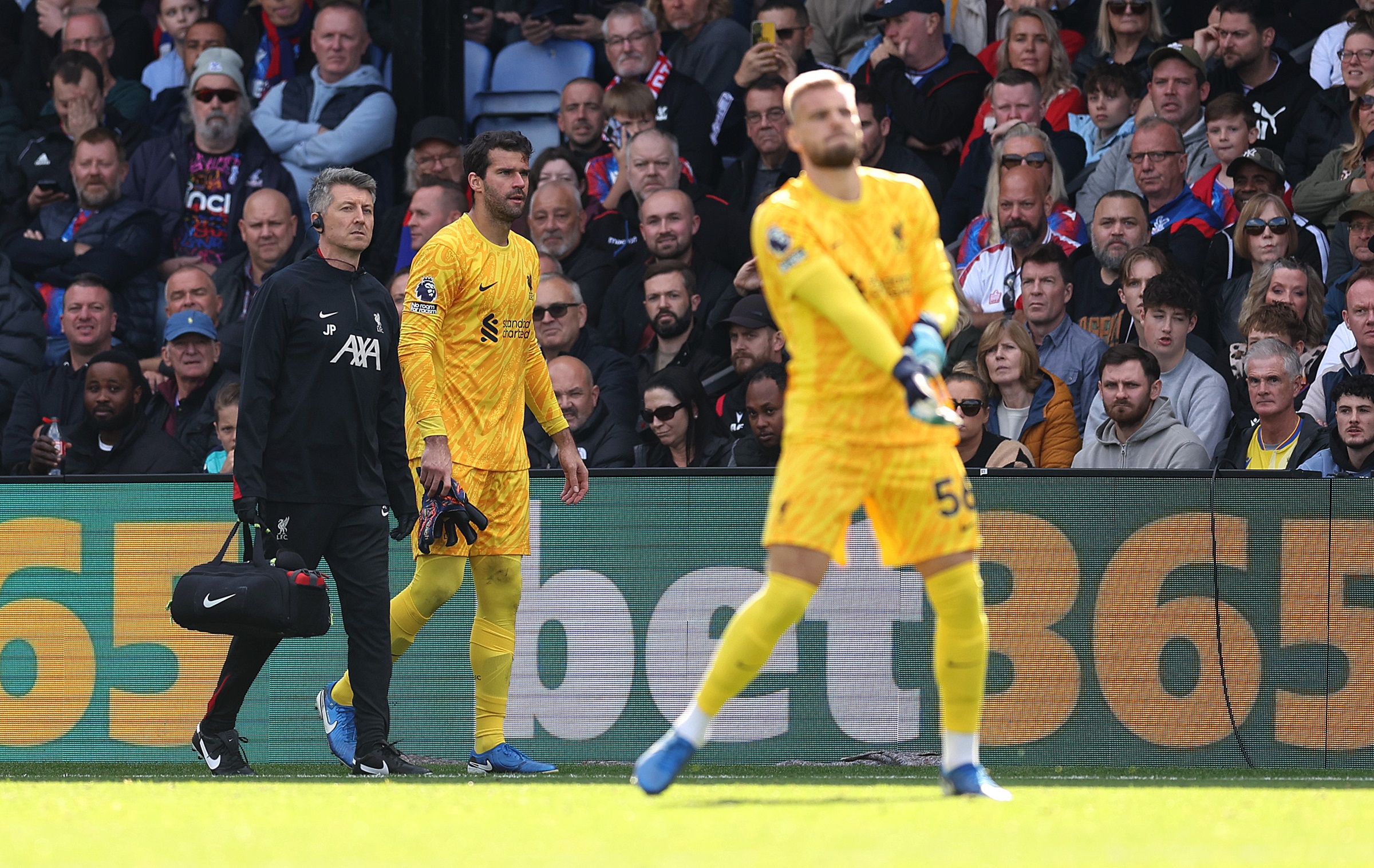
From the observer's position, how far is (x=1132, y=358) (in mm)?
9211

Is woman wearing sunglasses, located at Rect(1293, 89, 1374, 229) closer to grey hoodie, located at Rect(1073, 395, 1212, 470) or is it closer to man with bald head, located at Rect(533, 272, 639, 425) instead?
grey hoodie, located at Rect(1073, 395, 1212, 470)

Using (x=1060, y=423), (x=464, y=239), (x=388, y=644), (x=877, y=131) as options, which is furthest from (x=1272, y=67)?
(x=388, y=644)

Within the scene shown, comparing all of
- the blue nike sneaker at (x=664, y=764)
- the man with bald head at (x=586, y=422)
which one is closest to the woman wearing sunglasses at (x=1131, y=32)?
the man with bald head at (x=586, y=422)

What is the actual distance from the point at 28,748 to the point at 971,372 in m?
5.16

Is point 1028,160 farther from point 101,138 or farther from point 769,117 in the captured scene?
point 101,138

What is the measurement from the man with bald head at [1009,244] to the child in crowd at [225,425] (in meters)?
4.35

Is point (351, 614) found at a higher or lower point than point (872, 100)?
lower

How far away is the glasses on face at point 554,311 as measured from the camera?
11008 mm

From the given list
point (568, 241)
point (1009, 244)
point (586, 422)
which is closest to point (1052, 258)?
point (1009, 244)

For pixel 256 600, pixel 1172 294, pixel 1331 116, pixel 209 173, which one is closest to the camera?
pixel 256 600

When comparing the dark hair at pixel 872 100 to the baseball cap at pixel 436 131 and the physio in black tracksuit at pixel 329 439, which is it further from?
the physio in black tracksuit at pixel 329 439

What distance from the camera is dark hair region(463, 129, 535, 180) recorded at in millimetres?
7887

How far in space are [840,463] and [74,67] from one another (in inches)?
390

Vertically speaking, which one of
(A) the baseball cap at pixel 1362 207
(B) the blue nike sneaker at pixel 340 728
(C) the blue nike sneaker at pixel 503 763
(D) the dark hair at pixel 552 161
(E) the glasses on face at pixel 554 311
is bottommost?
(C) the blue nike sneaker at pixel 503 763
